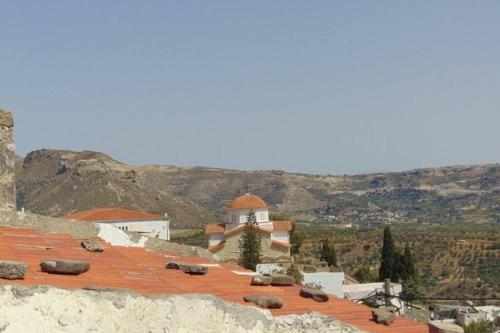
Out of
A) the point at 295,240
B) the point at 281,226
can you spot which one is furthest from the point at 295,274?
the point at 295,240

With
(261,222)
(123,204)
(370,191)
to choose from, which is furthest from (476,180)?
(261,222)

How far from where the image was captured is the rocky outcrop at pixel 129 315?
5.09 meters

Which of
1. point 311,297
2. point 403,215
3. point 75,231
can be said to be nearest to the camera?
point 311,297

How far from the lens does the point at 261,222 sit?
157 ft

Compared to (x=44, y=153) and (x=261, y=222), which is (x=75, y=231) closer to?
(x=261, y=222)

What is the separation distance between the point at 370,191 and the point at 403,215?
134 feet

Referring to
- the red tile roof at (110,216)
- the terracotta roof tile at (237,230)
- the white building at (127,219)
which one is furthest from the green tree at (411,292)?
the red tile roof at (110,216)

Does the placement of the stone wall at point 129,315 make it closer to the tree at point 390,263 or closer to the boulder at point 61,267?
the boulder at point 61,267

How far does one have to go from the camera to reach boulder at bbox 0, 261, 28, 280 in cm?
545

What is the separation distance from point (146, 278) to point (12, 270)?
1719mm

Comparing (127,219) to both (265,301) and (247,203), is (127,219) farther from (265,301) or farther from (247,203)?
(265,301)

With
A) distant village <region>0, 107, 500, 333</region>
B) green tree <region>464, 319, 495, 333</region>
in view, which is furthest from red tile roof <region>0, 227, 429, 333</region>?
green tree <region>464, 319, 495, 333</region>

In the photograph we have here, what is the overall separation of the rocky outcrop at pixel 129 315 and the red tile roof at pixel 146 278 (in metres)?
0.31

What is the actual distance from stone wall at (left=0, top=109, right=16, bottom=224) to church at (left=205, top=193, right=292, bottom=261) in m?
36.0
